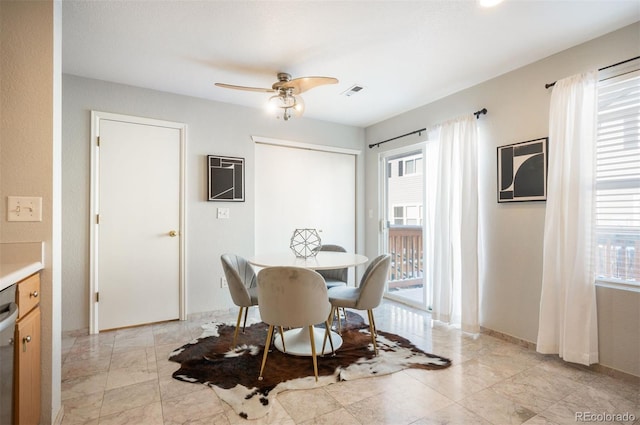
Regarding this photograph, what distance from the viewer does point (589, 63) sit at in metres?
2.36

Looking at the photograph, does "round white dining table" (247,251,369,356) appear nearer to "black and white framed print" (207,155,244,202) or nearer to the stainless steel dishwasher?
"black and white framed print" (207,155,244,202)

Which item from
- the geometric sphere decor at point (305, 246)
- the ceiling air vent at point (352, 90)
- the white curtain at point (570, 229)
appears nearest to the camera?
the white curtain at point (570, 229)

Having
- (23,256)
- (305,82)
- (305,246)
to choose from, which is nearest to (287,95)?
(305,82)

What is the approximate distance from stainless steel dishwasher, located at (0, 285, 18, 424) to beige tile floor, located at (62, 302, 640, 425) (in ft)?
2.24

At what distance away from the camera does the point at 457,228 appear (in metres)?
A: 3.21

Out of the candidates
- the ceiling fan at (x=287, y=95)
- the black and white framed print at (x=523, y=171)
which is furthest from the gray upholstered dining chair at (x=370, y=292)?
the ceiling fan at (x=287, y=95)

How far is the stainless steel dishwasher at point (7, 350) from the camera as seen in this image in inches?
45.1

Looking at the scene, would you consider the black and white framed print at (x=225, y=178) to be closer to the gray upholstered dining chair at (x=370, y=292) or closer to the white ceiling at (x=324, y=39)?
the white ceiling at (x=324, y=39)

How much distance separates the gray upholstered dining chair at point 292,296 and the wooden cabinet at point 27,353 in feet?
3.71

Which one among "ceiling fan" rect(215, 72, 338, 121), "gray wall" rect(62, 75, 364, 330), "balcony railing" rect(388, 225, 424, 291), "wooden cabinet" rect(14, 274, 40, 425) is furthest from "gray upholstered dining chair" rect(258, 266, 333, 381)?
"balcony railing" rect(388, 225, 424, 291)

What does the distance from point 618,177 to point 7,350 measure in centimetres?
352

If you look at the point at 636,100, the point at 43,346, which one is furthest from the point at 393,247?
the point at 43,346

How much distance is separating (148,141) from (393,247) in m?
3.31

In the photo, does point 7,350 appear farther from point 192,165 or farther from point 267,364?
point 192,165
